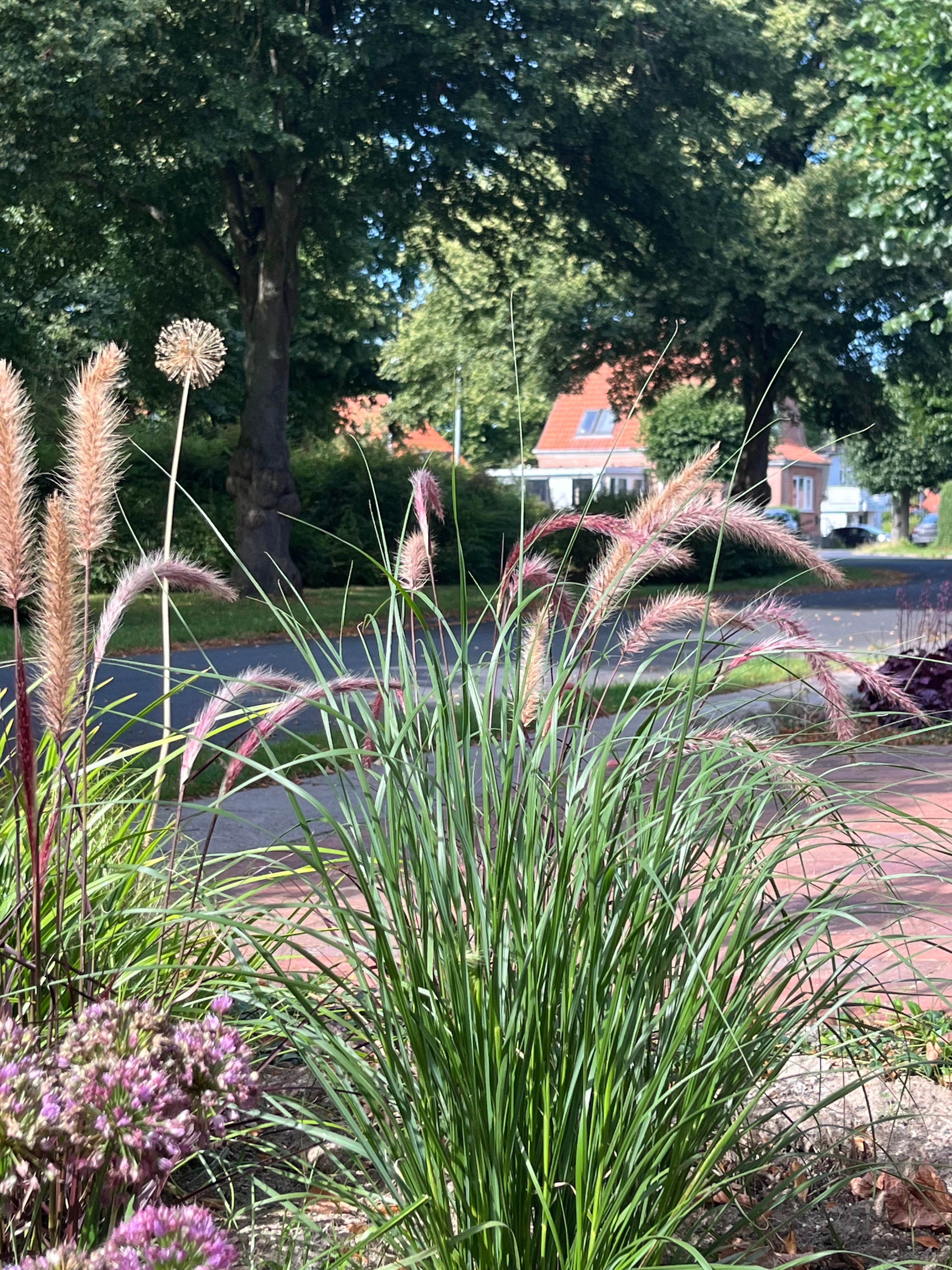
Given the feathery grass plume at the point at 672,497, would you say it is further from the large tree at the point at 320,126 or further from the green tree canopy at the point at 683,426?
the green tree canopy at the point at 683,426

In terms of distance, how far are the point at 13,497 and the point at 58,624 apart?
0.63ft

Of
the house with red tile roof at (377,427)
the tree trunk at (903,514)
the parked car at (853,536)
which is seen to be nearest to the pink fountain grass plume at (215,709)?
the house with red tile roof at (377,427)

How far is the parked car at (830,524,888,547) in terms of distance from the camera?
6072 cm

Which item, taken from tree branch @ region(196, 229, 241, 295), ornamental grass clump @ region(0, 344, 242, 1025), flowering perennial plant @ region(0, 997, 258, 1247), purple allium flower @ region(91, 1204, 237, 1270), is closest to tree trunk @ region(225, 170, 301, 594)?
tree branch @ region(196, 229, 241, 295)

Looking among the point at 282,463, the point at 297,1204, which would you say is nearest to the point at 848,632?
the point at 282,463

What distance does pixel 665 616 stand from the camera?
236 centimetres

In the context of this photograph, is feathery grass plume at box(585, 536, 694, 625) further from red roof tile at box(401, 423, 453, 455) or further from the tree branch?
red roof tile at box(401, 423, 453, 455)

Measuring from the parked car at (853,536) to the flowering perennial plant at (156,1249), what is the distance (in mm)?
61241

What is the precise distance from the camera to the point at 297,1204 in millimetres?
2160

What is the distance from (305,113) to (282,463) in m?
5.23

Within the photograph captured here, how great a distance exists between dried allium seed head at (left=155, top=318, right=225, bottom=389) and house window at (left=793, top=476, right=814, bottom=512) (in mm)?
74589

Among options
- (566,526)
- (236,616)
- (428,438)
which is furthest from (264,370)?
(428,438)

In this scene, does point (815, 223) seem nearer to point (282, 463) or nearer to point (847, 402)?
point (847, 402)

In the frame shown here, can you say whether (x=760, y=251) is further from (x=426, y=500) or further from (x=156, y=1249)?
(x=156, y=1249)
